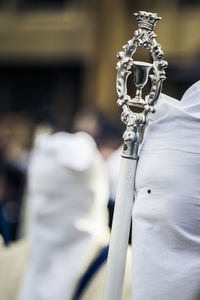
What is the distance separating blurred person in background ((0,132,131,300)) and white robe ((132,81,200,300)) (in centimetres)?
124

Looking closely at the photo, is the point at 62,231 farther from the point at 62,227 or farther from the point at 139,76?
the point at 139,76

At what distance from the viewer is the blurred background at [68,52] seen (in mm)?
11345

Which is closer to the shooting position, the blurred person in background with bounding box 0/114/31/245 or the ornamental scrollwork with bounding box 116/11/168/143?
the ornamental scrollwork with bounding box 116/11/168/143

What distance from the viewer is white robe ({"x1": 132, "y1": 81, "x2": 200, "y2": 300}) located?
5.86ft

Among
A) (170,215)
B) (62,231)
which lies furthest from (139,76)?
(62,231)

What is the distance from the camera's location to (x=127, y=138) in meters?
1.82

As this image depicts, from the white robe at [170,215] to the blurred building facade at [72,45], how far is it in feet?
31.8

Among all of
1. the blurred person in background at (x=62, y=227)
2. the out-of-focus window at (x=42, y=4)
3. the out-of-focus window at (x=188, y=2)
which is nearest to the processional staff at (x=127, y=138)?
the blurred person in background at (x=62, y=227)

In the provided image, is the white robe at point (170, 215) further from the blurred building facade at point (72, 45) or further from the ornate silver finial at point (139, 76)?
the blurred building facade at point (72, 45)

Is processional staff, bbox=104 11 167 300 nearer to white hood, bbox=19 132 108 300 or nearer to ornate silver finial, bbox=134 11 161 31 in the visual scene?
ornate silver finial, bbox=134 11 161 31

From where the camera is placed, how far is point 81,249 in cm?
324

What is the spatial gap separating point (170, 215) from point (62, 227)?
5.53 feet

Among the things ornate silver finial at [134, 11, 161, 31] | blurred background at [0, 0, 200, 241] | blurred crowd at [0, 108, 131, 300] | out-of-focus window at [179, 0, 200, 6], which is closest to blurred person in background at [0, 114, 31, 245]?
blurred background at [0, 0, 200, 241]

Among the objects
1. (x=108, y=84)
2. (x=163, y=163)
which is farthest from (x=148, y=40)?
(x=108, y=84)
